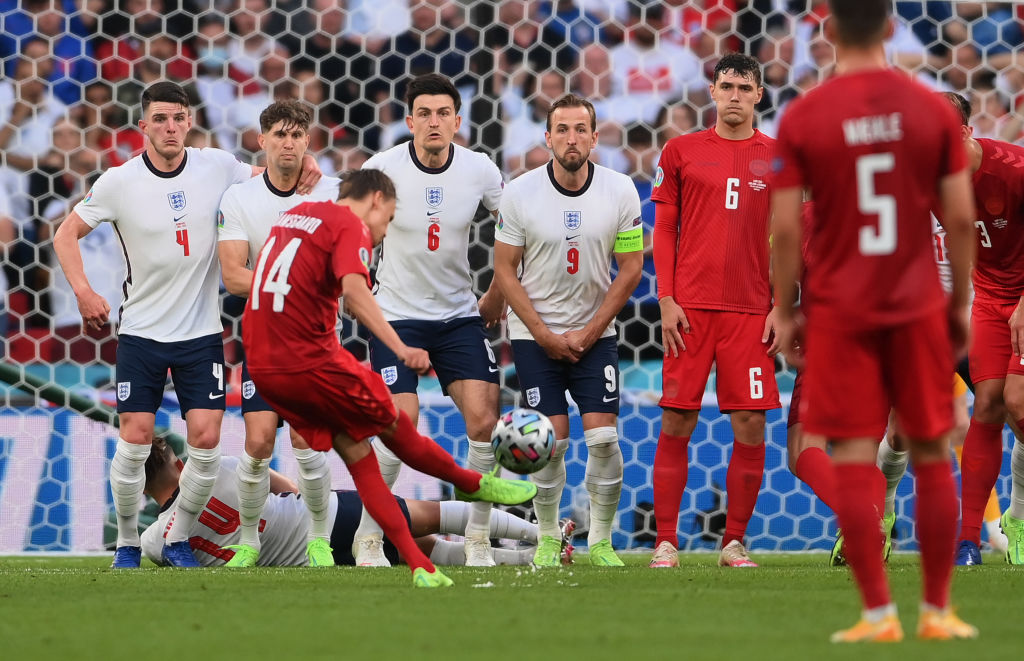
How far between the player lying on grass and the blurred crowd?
1.46m

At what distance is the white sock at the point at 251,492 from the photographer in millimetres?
6719

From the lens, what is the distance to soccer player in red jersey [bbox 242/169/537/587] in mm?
4922

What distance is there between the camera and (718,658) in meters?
3.06

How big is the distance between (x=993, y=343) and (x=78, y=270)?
4233 millimetres

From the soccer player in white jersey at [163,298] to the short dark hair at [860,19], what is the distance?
153 inches

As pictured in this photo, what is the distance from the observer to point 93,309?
6523 mm

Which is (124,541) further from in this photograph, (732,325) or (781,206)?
(781,206)

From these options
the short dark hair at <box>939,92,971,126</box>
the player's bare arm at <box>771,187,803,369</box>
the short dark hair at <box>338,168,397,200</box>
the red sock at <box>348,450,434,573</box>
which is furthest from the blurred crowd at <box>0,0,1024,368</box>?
the player's bare arm at <box>771,187,803,369</box>

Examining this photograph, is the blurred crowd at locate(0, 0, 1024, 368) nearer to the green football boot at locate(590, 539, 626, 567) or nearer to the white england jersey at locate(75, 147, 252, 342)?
the white england jersey at locate(75, 147, 252, 342)

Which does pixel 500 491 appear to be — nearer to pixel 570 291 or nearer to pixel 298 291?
pixel 298 291

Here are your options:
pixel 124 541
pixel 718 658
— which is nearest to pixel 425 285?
pixel 124 541

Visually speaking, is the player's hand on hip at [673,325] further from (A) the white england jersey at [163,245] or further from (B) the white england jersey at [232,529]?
(A) the white england jersey at [163,245]

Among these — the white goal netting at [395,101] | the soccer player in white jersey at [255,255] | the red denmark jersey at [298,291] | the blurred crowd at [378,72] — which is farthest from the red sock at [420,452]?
the blurred crowd at [378,72]

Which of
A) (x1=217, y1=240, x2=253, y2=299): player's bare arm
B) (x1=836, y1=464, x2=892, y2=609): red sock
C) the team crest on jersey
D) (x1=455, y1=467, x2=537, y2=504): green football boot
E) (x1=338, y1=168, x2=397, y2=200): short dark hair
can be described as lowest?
(x1=455, y1=467, x2=537, y2=504): green football boot
